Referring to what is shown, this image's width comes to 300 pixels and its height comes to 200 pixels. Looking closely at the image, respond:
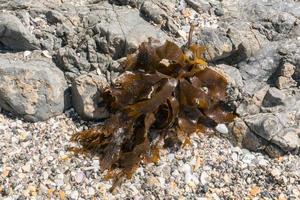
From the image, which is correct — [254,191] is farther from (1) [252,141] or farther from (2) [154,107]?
(2) [154,107]

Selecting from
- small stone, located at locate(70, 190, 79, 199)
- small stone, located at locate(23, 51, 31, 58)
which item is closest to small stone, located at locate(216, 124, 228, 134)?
small stone, located at locate(70, 190, 79, 199)

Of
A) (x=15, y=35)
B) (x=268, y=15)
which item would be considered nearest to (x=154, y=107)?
(x=15, y=35)

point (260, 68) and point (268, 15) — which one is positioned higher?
point (268, 15)

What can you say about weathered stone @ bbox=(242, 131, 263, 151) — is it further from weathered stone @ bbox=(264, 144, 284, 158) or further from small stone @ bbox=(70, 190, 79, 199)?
small stone @ bbox=(70, 190, 79, 199)

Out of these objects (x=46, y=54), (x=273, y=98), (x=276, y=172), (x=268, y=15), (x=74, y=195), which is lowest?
(x=74, y=195)

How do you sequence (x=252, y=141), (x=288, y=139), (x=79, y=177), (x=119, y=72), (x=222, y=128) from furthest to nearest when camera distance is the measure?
(x=119, y=72) < (x=222, y=128) < (x=252, y=141) < (x=288, y=139) < (x=79, y=177)

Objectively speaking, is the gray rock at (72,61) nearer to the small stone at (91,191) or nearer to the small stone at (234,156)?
the small stone at (91,191)
